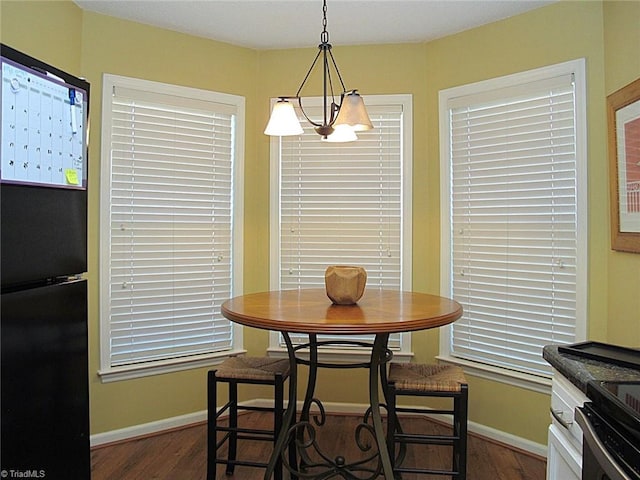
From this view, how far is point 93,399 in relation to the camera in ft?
9.14

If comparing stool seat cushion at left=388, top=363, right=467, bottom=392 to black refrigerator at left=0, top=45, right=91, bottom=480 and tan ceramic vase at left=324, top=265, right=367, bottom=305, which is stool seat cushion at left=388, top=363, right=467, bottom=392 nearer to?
tan ceramic vase at left=324, top=265, right=367, bottom=305

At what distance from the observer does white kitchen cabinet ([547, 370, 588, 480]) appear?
1.33 metres

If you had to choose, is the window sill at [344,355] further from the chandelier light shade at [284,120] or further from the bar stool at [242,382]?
the chandelier light shade at [284,120]

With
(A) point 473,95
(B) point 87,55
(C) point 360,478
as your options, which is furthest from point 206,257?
(A) point 473,95

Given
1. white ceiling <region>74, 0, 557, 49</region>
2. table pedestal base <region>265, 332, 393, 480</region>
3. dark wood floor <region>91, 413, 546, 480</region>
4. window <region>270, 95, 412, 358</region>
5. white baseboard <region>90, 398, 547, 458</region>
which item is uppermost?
white ceiling <region>74, 0, 557, 49</region>

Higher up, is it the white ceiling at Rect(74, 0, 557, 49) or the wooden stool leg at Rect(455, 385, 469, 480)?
the white ceiling at Rect(74, 0, 557, 49)

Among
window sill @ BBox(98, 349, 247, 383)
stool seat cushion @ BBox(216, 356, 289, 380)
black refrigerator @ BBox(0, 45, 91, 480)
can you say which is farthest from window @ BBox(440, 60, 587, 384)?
black refrigerator @ BBox(0, 45, 91, 480)

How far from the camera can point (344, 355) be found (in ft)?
10.7

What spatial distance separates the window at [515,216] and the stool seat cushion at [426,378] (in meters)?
0.65

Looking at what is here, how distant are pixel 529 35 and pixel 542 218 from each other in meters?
1.09

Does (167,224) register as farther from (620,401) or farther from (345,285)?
(620,401)

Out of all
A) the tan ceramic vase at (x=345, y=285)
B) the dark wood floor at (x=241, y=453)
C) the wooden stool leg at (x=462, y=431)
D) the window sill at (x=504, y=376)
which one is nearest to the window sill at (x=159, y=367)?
the dark wood floor at (x=241, y=453)

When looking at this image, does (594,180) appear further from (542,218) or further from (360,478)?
(360,478)

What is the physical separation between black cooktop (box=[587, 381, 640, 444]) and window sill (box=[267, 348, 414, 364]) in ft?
6.63
